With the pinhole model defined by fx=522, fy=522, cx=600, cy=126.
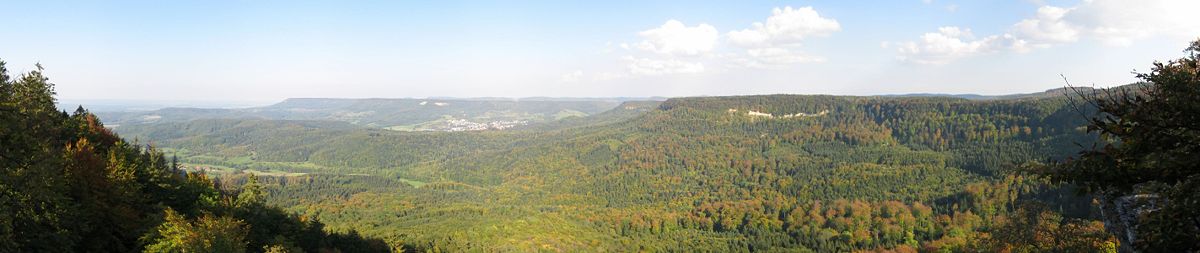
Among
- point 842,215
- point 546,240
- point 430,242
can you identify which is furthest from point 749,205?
point 430,242

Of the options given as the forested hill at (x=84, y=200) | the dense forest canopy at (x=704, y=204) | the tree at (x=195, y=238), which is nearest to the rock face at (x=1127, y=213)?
the dense forest canopy at (x=704, y=204)

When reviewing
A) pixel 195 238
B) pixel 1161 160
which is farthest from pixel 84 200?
pixel 1161 160

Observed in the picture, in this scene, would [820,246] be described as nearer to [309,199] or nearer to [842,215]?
[842,215]

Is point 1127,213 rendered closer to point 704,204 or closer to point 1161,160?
point 1161,160

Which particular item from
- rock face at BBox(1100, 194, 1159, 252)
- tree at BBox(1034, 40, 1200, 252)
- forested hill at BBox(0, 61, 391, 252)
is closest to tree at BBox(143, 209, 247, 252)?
forested hill at BBox(0, 61, 391, 252)

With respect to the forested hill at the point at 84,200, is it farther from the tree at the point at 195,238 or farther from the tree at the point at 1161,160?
the tree at the point at 1161,160

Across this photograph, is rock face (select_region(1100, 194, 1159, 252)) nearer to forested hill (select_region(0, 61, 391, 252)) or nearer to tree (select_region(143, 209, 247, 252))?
forested hill (select_region(0, 61, 391, 252))

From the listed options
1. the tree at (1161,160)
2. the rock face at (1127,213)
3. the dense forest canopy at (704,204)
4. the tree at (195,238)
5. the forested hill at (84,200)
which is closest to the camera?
the tree at (1161,160)

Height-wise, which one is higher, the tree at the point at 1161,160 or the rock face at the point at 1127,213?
the tree at the point at 1161,160
